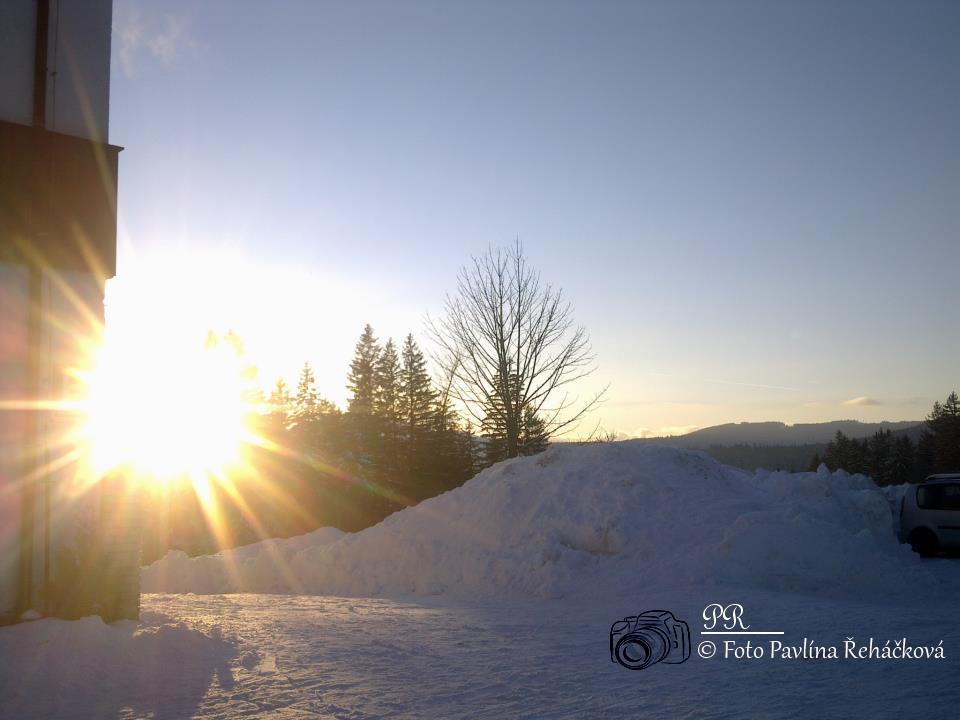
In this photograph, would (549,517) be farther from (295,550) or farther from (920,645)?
(920,645)

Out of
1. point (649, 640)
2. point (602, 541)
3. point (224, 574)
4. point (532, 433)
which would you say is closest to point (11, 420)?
point (649, 640)

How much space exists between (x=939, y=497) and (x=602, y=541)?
275 inches

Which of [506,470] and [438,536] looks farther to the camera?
[506,470]

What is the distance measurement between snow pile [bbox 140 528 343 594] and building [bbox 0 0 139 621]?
24.7 feet

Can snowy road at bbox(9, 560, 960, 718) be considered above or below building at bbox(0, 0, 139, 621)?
below

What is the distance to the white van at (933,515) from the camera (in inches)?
547

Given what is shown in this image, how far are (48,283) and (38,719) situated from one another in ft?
14.7

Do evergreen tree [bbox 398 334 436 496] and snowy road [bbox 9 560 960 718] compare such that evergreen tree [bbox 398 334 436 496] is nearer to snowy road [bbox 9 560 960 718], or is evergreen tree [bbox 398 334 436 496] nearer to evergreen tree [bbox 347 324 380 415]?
evergreen tree [bbox 347 324 380 415]

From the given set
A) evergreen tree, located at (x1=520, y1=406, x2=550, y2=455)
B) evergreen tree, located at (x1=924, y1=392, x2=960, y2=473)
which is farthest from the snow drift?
evergreen tree, located at (x1=924, y1=392, x2=960, y2=473)

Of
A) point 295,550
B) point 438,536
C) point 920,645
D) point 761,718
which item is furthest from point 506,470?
point 761,718

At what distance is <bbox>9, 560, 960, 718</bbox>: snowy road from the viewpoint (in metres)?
5.50

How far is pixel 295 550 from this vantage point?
17.1 meters

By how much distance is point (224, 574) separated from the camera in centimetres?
1546

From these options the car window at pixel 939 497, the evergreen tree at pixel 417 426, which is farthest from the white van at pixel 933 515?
the evergreen tree at pixel 417 426
